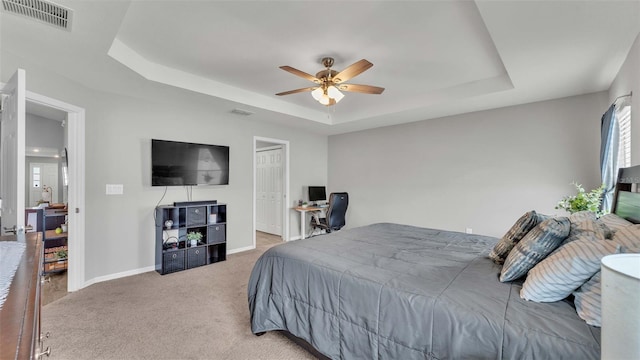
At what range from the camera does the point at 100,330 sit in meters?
2.31

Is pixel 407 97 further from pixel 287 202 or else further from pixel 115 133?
pixel 115 133

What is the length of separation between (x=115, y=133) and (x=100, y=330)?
2.34 m

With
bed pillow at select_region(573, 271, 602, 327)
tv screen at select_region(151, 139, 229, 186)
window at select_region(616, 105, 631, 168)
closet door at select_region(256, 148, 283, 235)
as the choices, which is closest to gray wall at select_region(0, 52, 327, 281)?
tv screen at select_region(151, 139, 229, 186)

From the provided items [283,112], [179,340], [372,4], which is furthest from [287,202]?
[372,4]

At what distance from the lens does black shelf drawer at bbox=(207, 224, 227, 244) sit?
13.5 ft

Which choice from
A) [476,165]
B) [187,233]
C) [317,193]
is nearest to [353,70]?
[476,165]

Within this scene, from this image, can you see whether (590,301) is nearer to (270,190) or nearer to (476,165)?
(476,165)

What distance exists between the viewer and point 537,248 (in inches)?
60.2

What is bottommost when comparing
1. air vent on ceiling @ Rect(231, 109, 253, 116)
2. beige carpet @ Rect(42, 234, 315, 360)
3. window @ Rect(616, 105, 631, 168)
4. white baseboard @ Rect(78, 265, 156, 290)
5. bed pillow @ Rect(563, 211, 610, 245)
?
beige carpet @ Rect(42, 234, 315, 360)

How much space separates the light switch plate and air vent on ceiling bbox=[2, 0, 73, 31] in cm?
208

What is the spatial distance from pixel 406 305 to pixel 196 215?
3.41 m

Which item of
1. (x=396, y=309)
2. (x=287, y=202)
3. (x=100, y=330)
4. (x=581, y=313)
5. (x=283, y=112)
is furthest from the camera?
(x=287, y=202)

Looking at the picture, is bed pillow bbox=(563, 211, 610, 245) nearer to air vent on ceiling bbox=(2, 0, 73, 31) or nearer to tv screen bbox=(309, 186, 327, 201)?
air vent on ceiling bbox=(2, 0, 73, 31)

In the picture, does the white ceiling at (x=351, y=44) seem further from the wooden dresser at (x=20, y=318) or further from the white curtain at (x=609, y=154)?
the wooden dresser at (x=20, y=318)
